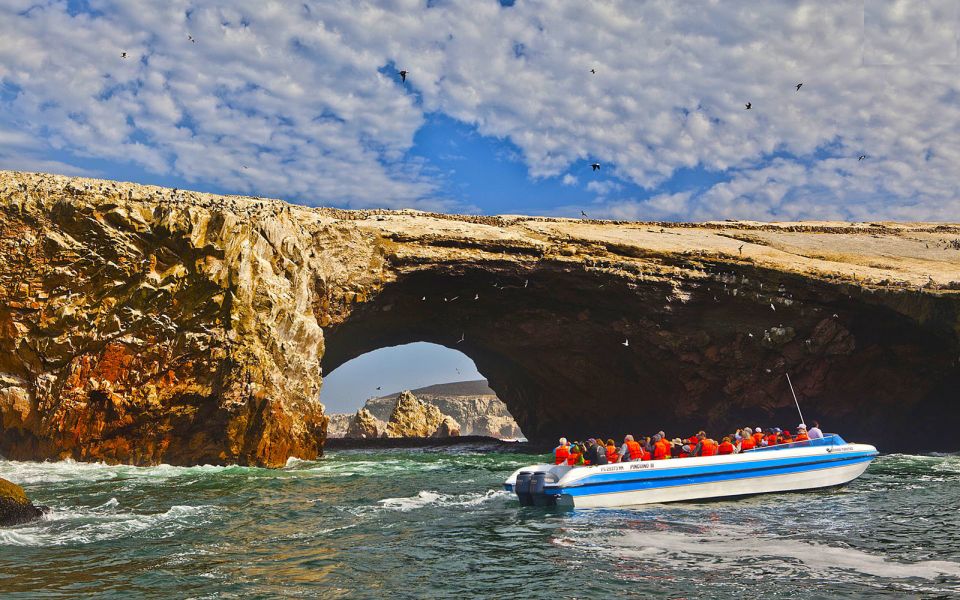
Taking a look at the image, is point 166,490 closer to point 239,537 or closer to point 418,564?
point 239,537

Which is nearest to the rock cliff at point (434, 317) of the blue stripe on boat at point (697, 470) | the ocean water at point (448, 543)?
the ocean water at point (448, 543)

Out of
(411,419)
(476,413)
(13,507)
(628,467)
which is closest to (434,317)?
(628,467)

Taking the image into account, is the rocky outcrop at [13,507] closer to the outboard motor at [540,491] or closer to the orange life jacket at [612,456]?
the outboard motor at [540,491]

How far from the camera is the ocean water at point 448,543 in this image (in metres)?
11.2

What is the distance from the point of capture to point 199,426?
2705 cm

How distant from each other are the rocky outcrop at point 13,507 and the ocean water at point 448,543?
1.28 ft

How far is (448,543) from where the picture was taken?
14641 millimetres

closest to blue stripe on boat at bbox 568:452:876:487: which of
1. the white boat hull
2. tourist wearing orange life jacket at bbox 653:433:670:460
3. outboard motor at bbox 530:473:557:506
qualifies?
the white boat hull

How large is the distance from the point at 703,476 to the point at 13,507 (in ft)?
56.0

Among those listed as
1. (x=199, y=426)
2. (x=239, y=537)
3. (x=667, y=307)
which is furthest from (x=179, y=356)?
(x=667, y=307)

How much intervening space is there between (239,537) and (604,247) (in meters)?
25.2

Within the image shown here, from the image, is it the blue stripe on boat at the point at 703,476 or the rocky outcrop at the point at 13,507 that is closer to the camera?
the rocky outcrop at the point at 13,507

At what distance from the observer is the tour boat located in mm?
19703

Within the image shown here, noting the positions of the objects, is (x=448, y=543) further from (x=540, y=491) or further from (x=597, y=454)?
(x=597, y=454)
